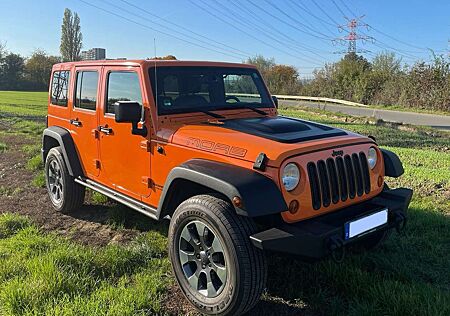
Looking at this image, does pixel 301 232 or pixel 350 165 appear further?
pixel 350 165

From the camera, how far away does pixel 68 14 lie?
6869cm

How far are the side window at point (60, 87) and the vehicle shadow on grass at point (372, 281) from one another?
3518 mm

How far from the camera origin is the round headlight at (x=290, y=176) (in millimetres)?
2926

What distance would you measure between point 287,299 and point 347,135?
58.7 inches

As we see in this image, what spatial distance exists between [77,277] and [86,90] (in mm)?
2412

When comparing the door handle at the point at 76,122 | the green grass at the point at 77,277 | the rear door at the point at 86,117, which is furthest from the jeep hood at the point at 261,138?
the door handle at the point at 76,122

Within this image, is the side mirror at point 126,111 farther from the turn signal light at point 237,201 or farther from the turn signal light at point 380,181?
the turn signal light at point 380,181

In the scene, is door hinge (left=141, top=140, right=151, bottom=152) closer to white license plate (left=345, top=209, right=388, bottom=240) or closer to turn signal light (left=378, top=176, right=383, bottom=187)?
white license plate (left=345, top=209, right=388, bottom=240)

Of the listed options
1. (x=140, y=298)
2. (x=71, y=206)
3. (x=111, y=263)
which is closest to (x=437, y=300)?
(x=140, y=298)

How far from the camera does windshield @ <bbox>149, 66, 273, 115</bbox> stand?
4000 millimetres

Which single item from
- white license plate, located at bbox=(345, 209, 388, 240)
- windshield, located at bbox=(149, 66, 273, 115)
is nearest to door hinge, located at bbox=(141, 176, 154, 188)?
windshield, located at bbox=(149, 66, 273, 115)

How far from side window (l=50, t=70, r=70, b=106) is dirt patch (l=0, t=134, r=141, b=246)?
1473mm

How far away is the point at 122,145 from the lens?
13.9 ft

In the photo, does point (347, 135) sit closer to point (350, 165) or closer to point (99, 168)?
point (350, 165)
